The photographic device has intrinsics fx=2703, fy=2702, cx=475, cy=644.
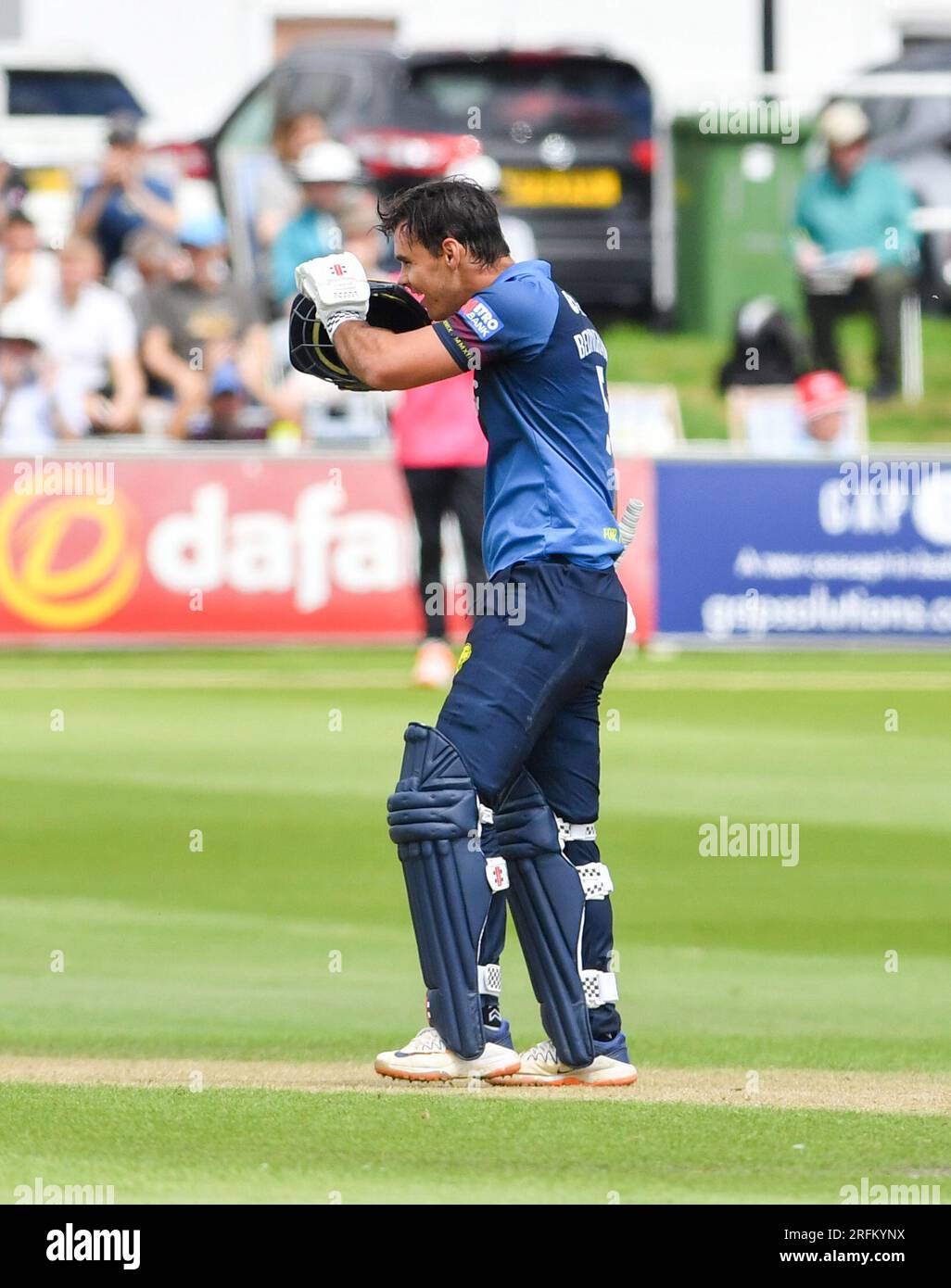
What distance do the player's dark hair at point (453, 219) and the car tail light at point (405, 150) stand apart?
1638 centimetres

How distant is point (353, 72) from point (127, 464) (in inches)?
285

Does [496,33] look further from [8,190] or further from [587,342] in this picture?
[587,342]

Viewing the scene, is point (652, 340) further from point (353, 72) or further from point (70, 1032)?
point (70, 1032)

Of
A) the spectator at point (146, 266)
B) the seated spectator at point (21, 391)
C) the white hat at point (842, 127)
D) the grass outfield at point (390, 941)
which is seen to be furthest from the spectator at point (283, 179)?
the grass outfield at point (390, 941)

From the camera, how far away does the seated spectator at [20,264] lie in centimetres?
1988

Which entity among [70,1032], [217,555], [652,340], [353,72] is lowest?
[70,1032]

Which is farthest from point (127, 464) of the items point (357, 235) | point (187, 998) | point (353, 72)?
point (187, 998)

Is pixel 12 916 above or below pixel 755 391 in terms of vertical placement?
below

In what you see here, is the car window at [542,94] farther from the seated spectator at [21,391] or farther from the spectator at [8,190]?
the seated spectator at [21,391]

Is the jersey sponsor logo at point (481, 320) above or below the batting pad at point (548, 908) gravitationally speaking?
above

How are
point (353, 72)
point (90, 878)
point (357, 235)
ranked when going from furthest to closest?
point (353, 72) → point (357, 235) → point (90, 878)

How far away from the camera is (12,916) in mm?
9289

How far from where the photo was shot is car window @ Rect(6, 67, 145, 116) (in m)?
27.9

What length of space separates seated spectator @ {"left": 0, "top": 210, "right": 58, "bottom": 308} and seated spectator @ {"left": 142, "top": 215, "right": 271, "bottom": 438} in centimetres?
91
